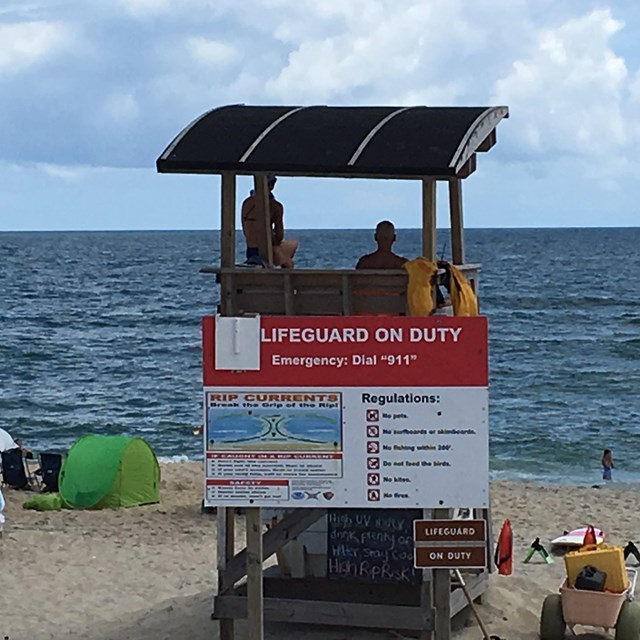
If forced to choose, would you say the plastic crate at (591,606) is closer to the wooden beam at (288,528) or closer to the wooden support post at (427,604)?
the wooden support post at (427,604)

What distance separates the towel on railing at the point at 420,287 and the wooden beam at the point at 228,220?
1375mm

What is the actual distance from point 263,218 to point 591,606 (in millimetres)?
3851

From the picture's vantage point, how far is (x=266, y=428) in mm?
8469

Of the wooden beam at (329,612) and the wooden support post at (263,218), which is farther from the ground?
the wooden support post at (263,218)

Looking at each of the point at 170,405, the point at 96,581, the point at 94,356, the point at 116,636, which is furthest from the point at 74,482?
the point at 94,356

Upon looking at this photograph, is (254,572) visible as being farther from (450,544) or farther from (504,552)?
(504,552)

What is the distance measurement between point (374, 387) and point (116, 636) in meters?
3.98

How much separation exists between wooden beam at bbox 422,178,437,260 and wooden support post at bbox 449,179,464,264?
2.53 feet

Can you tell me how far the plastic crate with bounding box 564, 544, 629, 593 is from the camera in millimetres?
10258

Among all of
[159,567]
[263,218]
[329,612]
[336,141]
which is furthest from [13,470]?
[336,141]

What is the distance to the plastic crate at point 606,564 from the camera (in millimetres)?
10258

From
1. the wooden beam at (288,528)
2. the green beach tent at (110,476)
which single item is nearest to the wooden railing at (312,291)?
the wooden beam at (288,528)

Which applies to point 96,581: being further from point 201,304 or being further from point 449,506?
point 201,304

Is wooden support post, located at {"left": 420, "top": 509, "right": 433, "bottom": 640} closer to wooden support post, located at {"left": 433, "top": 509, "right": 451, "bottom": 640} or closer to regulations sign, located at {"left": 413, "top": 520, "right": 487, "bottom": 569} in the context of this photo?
wooden support post, located at {"left": 433, "top": 509, "right": 451, "bottom": 640}
